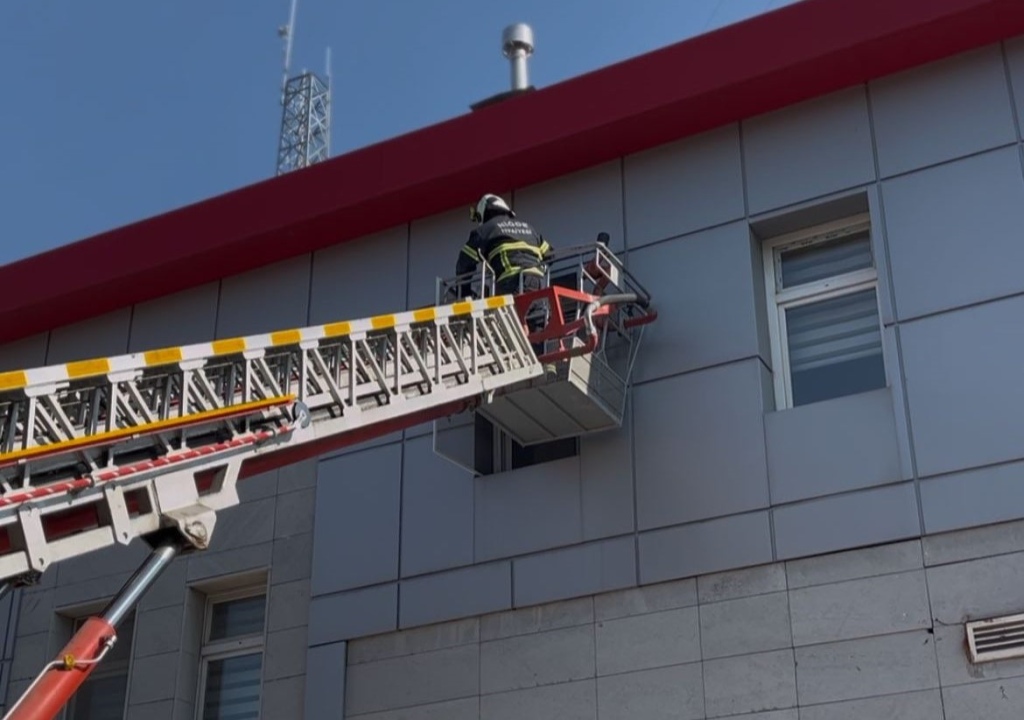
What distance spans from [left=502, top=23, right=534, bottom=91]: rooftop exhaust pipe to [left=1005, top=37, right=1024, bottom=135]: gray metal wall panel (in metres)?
4.84

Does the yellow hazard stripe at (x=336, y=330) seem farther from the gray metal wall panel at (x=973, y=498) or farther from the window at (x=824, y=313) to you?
the gray metal wall panel at (x=973, y=498)

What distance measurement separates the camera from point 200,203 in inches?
573

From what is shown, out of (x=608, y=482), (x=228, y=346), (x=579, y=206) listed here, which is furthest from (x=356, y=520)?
(x=228, y=346)

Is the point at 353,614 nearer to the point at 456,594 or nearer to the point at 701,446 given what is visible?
the point at 456,594

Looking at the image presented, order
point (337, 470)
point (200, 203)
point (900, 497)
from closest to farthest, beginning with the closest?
point (900, 497) → point (337, 470) → point (200, 203)

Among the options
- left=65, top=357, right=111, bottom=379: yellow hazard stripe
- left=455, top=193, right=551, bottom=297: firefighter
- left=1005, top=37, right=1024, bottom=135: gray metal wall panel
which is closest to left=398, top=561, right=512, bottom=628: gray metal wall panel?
left=455, top=193, right=551, bottom=297: firefighter

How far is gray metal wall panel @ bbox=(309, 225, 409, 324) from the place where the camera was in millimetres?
13695

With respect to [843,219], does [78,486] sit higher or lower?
lower

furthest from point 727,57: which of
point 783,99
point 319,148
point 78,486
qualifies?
point 319,148

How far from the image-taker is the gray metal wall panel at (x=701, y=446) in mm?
11047

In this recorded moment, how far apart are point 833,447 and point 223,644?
239 inches

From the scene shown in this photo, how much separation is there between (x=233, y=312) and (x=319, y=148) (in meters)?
21.4

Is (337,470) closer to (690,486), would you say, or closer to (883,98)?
(690,486)

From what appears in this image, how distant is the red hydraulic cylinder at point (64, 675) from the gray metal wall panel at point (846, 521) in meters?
5.21
